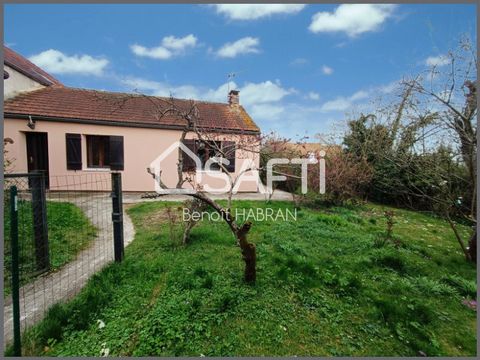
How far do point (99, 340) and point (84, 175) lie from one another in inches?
437

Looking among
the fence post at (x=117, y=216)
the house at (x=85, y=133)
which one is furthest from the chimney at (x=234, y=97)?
the fence post at (x=117, y=216)

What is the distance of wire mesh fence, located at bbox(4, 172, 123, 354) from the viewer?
2.94 m

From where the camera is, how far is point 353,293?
3.58 metres

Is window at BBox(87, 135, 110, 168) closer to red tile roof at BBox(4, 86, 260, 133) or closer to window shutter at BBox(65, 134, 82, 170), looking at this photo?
window shutter at BBox(65, 134, 82, 170)

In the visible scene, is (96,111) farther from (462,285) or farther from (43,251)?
(462,285)

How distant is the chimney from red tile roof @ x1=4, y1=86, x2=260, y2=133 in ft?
4.73

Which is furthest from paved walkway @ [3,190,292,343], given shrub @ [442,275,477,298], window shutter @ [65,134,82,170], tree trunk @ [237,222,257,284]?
window shutter @ [65,134,82,170]

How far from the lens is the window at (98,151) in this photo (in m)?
12.1

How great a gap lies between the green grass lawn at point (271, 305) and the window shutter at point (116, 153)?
27.0 ft

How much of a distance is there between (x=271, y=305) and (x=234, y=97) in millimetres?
14441

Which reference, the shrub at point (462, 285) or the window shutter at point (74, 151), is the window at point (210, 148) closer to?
the shrub at point (462, 285)

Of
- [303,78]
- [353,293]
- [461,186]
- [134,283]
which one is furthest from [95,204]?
[461,186]

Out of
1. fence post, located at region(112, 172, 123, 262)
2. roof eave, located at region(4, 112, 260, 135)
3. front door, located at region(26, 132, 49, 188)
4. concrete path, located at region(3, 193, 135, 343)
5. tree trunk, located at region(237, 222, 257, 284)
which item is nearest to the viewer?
concrete path, located at region(3, 193, 135, 343)

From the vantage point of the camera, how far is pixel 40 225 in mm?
4316
